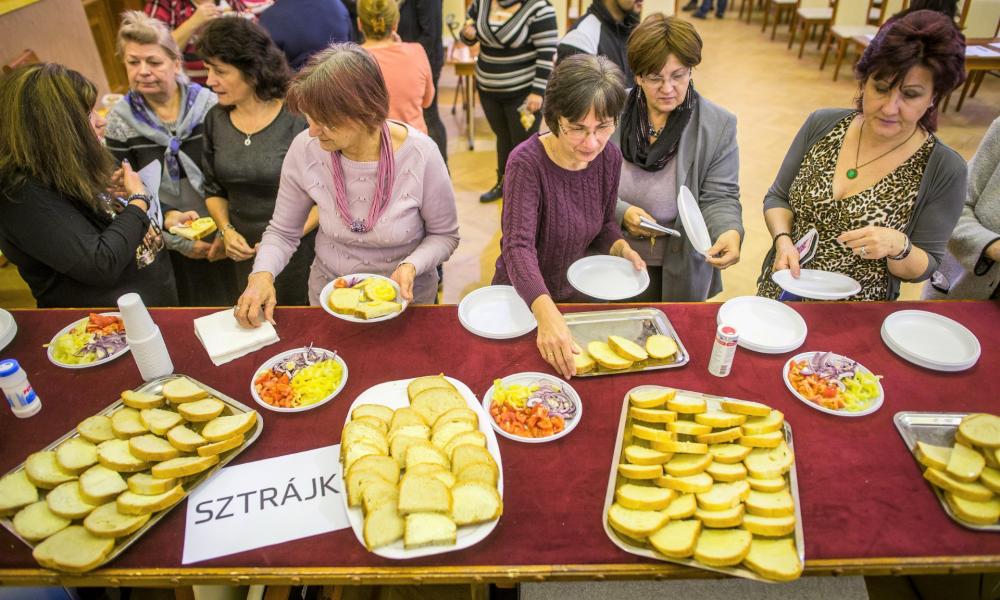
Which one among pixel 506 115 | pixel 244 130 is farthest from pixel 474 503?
pixel 506 115

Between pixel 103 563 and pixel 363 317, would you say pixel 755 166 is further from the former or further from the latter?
pixel 103 563

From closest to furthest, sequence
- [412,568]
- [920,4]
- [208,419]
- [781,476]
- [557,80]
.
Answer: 1. [412,568]
2. [781,476]
3. [208,419]
4. [557,80]
5. [920,4]

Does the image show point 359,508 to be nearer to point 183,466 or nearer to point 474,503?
point 474,503

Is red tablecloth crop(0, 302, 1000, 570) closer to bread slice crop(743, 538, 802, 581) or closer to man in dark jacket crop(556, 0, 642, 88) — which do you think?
bread slice crop(743, 538, 802, 581)

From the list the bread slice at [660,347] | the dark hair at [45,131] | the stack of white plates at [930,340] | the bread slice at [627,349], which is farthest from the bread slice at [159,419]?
the stack of white plates at [930,340]

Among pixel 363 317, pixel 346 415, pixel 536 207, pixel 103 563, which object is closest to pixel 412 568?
pixel 346 415

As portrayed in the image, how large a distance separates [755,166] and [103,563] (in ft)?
17.5

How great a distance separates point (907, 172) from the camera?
6.64ft

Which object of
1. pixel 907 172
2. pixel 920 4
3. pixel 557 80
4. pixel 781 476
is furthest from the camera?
pixel 920 4

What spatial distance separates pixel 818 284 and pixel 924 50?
752mm

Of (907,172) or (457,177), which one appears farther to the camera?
(457,177)

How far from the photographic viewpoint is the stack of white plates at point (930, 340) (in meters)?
1.81

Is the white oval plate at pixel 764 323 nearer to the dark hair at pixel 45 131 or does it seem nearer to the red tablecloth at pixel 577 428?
the red tablecloth at pixel 577 428

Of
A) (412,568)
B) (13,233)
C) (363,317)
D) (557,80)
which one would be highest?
(557,80)
